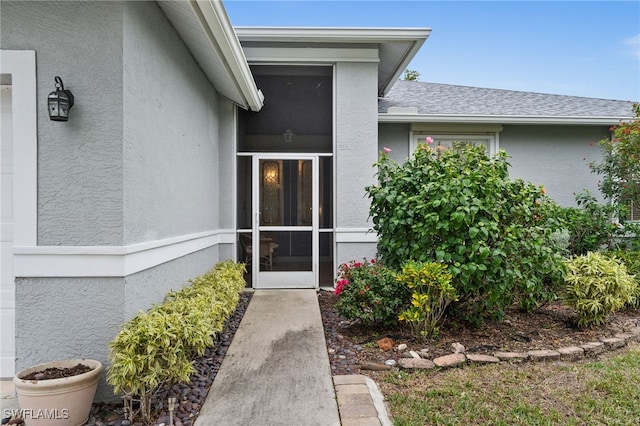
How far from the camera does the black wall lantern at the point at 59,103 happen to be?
277 centimetres

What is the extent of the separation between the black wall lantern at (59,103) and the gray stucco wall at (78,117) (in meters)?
0.07

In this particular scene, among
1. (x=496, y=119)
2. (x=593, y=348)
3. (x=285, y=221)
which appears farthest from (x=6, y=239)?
(x=496, y=119)

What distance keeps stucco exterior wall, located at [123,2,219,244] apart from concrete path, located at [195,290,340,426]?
147cm

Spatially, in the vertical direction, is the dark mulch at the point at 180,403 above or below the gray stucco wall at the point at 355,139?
below

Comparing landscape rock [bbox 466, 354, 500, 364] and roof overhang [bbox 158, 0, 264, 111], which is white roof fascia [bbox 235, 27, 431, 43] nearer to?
roof overhang [bbox 158, 0, 264, 111]

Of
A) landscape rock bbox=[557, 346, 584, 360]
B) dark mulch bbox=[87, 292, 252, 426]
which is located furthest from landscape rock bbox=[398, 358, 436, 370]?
dark mulch bbox=[87, 292, 252, 426]

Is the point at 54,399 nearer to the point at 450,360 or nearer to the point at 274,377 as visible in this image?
the point at 274,377

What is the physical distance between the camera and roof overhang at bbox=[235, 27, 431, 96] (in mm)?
6097

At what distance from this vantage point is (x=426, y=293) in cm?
400

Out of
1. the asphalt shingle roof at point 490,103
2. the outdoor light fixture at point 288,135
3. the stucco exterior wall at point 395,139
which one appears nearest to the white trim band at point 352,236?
the outdoor light fixture at point 288,135

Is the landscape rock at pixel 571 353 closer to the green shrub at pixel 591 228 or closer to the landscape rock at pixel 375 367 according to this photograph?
the landscape rock at pixel 375 367

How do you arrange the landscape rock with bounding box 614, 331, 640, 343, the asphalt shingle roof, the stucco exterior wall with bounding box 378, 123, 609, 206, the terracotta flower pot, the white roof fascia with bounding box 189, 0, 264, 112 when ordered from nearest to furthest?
the terracotta flower pot
the white roof fascia with bounding box 189, 0, 264, 112
the landscape rock with bounding box 614, 331, 640, 343
the stucco exterior wall with bounding box 378, 123, 609, 206
the asphalt shingle roof

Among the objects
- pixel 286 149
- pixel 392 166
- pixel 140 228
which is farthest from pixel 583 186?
pixel 140 228

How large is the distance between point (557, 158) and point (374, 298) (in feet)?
20.6
